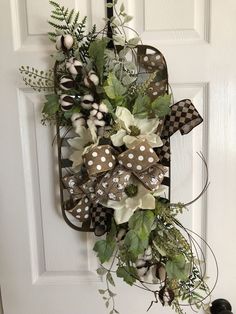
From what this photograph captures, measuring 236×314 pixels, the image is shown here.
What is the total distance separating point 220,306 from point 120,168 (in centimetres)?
54

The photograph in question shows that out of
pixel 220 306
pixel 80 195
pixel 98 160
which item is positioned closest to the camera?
pixel 98 160

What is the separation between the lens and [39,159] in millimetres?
1228

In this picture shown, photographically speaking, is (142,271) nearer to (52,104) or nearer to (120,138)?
(120,138)

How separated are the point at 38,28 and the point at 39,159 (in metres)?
0.35

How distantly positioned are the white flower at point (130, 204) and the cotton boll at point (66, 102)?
0.82 ft

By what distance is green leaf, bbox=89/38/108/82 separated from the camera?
1.05 metres

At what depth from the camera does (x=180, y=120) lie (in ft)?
3.64

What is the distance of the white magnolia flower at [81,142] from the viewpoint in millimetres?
1067

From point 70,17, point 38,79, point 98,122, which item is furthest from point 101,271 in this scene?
point 70,17

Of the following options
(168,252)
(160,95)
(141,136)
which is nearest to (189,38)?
(160,95)

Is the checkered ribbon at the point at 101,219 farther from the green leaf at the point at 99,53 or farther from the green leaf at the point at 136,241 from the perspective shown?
the green leaf at the point at 99,53

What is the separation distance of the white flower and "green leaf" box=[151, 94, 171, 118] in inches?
7.1

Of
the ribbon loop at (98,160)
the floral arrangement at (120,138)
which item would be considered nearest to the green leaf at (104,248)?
Result: the floral arrangement at (120,138)

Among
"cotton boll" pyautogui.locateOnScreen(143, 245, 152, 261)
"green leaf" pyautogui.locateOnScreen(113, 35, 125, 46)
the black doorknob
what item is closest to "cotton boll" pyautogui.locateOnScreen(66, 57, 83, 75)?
"green leaf" pyautogui.locateOnScreen(113, 35, 125, 46)
